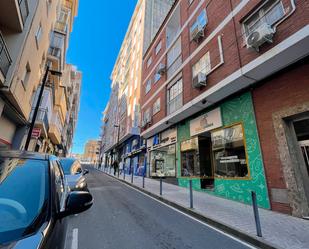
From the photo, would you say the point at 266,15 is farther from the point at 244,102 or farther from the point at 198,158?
the point at 198,158

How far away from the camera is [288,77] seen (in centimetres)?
664

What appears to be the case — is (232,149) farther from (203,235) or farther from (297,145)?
(203,235)

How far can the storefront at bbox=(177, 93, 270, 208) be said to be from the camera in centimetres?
748

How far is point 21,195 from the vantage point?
1751mm

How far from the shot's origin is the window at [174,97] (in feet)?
43.1

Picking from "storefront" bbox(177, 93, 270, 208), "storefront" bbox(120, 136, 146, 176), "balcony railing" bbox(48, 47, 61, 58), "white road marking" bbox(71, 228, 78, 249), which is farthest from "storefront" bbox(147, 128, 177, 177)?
"balcony railing" bbox(48, 47, 61, 58)

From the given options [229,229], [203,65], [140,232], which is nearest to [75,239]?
[140,232]

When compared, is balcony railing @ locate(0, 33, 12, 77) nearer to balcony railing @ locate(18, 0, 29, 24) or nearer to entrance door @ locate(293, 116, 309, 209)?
balcony railing @ locate(18, 0, 29, 24)

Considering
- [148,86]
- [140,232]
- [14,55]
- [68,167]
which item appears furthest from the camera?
[148,86]

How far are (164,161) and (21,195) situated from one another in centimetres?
1487

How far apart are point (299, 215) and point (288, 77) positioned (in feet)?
16.7

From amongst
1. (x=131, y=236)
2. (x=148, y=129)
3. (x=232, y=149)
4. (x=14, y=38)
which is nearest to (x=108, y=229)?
(x=131, y=236)

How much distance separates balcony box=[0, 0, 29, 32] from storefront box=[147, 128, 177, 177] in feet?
38.9

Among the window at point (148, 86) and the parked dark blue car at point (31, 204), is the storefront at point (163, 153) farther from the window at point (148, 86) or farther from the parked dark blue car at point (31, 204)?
the parked dark blue car at point (31, 204)
